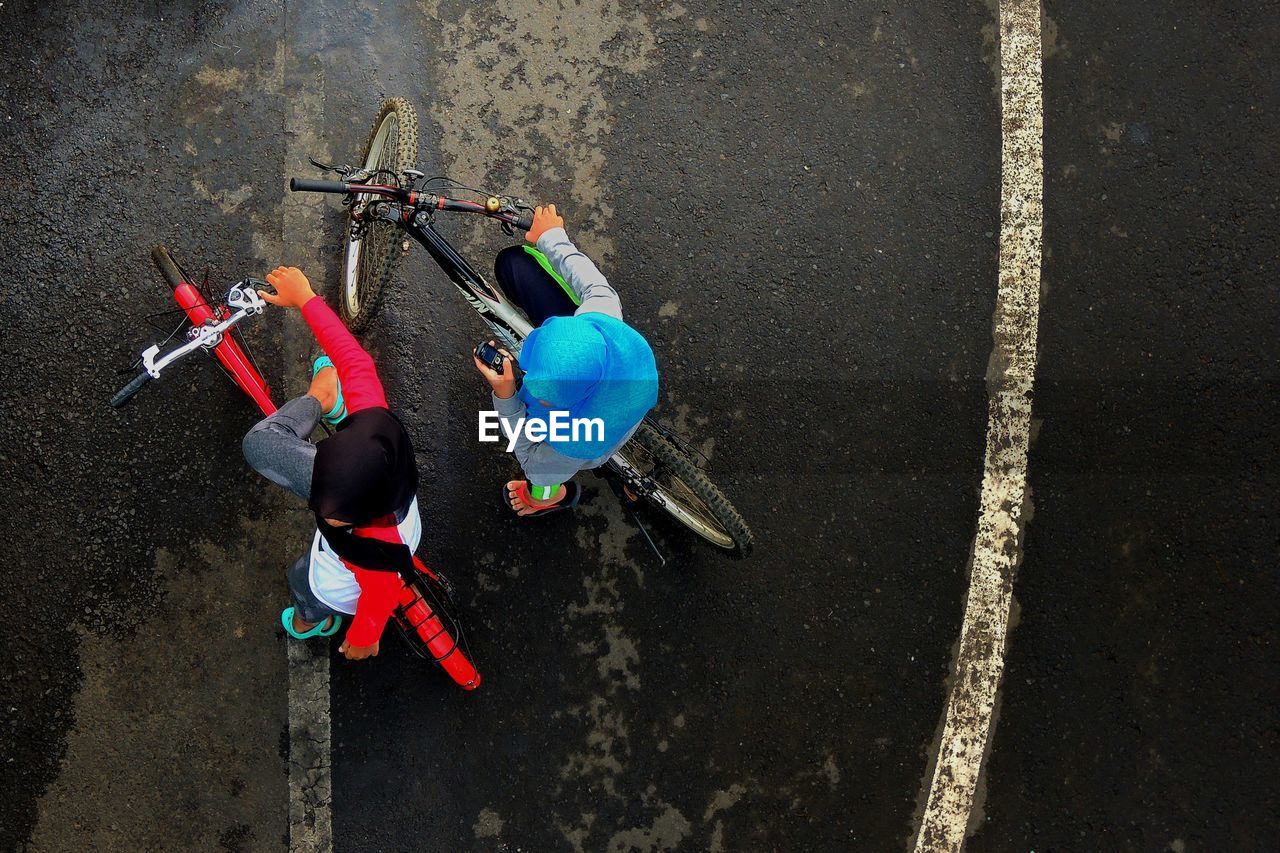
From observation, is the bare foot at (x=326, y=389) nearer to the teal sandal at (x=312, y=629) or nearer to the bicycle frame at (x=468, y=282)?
the bicycle frame at (x=468, y=282)

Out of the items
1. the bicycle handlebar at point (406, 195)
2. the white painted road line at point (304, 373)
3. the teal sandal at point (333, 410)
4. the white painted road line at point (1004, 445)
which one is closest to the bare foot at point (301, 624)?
the white painted road line at point (304, 373)

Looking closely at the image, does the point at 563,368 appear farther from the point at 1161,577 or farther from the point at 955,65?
the point at 1161,577

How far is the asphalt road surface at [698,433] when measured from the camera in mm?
4574

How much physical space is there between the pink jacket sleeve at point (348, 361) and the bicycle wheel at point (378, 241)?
0.54 metres

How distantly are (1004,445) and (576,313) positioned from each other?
2.83 meters

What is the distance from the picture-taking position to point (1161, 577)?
4.88 meters

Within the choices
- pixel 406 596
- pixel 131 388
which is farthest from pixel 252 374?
pixel 406 596

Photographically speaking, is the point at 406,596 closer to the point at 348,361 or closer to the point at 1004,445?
the point at 348,361

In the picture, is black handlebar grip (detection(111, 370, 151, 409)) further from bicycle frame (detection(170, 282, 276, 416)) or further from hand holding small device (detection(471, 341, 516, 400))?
hand holding small device (detection(471, 341, 516, 400))

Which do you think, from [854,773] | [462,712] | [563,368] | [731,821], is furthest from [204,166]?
[854,773]

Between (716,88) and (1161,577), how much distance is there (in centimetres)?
402

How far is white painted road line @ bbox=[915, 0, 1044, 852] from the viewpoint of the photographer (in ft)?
15.6

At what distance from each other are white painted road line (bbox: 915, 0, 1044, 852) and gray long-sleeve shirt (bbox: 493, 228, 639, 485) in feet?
8.34

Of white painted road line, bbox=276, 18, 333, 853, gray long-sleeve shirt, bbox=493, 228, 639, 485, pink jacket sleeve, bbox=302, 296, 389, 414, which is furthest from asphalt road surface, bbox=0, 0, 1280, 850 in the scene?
pink jacket sleeve, bbox=302, 296, 389, 414
